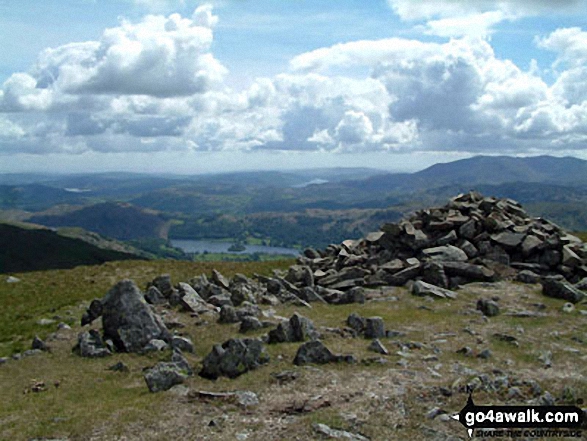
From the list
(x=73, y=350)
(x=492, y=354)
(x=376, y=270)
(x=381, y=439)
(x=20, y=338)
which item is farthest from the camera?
(x=376, y=270)

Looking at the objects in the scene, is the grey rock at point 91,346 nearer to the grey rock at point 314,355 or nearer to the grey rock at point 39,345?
the grey rock at point 39,345

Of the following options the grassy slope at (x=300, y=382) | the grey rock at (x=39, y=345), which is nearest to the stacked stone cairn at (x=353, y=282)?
the grassy slope at (x=300, y=382)

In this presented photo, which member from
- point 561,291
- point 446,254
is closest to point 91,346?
point 446,254

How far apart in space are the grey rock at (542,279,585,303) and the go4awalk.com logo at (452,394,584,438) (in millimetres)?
21044

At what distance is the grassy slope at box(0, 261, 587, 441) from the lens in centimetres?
1650

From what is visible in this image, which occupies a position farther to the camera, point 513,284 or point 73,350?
point 513,284

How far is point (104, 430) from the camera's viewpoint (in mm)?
16250

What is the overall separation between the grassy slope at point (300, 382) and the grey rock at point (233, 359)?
1.99 ft

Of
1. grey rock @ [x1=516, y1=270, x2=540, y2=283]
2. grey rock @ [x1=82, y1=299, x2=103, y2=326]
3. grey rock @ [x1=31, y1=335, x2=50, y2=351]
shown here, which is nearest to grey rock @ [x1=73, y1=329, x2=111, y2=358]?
grey rock @ [x1=31, y1=335, x2=50, y2=351]

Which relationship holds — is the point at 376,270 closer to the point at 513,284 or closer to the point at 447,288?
the point at 447,288

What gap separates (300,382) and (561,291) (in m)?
25.9

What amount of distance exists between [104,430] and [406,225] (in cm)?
3988

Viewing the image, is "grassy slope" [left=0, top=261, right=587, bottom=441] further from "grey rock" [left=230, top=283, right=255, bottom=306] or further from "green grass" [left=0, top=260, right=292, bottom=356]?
"grey rock" [left=230, top=283, right=255, bottom=306]

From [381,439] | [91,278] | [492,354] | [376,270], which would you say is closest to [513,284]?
[376,270]
